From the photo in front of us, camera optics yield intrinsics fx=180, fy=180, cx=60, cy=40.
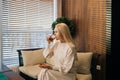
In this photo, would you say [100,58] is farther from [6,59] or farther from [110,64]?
[6,59]

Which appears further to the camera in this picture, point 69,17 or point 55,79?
point 69,17

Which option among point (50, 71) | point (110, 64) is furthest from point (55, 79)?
point (110, 64)

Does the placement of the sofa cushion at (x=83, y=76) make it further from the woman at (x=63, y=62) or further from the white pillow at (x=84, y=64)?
the woman at (x=63, y=62)

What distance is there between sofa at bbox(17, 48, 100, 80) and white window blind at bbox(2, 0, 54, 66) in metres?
→ 0.30

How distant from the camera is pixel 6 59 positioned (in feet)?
13.3

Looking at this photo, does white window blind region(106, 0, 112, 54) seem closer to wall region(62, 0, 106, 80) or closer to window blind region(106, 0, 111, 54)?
window blind region(106, 0, 111, 54)

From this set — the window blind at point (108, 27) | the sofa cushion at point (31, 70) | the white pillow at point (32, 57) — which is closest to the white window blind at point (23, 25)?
the white pillow at point (32, 57)

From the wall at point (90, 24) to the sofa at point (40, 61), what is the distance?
19 centimetres

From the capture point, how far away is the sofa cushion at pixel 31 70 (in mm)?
3372

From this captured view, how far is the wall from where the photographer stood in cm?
356

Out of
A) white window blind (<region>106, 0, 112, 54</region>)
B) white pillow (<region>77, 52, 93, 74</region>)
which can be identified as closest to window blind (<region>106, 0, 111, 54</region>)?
white window blind (<region>106, 0, 112, 54</region>)

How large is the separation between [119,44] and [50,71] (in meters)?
1.35

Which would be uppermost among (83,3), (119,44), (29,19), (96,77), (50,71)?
(83,3)

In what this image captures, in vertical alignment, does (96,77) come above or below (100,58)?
below
